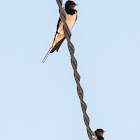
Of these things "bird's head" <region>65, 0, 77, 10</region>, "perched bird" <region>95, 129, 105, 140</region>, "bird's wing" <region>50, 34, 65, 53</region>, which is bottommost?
"perched bird" <region>95, 129, 105, 140</region>

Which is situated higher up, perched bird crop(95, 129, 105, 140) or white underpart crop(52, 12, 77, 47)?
white underpart crop(52, 12, 77, 47)

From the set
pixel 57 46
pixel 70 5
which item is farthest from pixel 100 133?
pixel 70 5

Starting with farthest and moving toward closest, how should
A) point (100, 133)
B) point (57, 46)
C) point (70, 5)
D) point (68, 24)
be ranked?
point (100, 133) < point (70, 5) < point (68, 24) < point (57, 46)

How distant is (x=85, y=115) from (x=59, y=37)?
2062mm

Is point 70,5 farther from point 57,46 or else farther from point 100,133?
point 100,133

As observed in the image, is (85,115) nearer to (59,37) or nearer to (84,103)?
(84,103)

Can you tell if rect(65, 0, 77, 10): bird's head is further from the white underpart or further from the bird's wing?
the bird's wing

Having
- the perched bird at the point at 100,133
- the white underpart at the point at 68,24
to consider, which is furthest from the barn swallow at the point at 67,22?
the perched bird at the point at 100,133

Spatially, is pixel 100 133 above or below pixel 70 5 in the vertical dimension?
below

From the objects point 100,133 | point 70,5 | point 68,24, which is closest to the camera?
point 68,24

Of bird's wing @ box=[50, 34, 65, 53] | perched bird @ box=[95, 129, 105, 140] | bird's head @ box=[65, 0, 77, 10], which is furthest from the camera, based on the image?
perched bird @ box=[95, 129, 105, 140]

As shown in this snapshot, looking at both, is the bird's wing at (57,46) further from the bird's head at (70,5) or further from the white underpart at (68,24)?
the bird's head at (70,5)

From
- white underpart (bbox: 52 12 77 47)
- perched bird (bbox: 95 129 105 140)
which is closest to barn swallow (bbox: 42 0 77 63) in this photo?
white underpart (bbox: 52 12 77 47)

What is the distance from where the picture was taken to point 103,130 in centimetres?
474
